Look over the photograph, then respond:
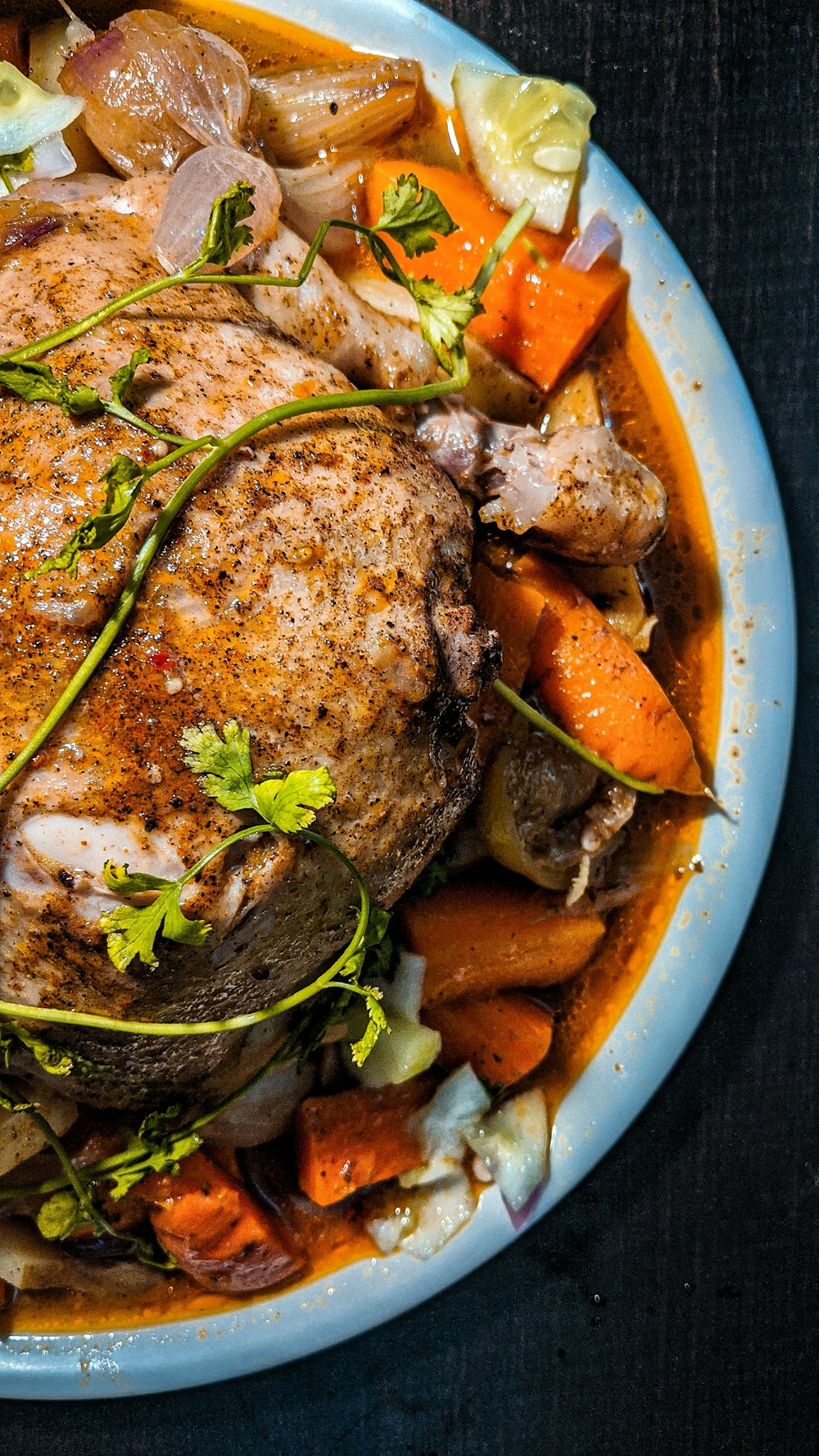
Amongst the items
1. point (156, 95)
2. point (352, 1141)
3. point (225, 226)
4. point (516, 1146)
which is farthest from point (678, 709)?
point (156, 95)

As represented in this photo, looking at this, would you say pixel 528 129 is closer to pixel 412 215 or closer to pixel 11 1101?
pixel 412 215

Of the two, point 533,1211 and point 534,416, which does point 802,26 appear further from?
point 533,1211

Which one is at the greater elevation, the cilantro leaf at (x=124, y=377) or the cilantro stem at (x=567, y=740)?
the cilantro leaf at (x=124, y=377)

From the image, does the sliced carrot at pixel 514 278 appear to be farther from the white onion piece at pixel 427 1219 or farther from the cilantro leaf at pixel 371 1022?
the white onion piece at pixel 427 1219

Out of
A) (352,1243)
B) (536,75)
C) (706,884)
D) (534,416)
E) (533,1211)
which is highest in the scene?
(536,75)

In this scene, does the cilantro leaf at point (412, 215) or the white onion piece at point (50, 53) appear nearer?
the cilantro leaf at point (412, 215)

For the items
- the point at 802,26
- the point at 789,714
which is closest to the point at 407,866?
the point at 789,714

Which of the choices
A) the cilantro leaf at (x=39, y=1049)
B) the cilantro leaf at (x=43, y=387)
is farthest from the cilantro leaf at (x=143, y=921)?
the cilantro leaf at (x=43, y=387)
